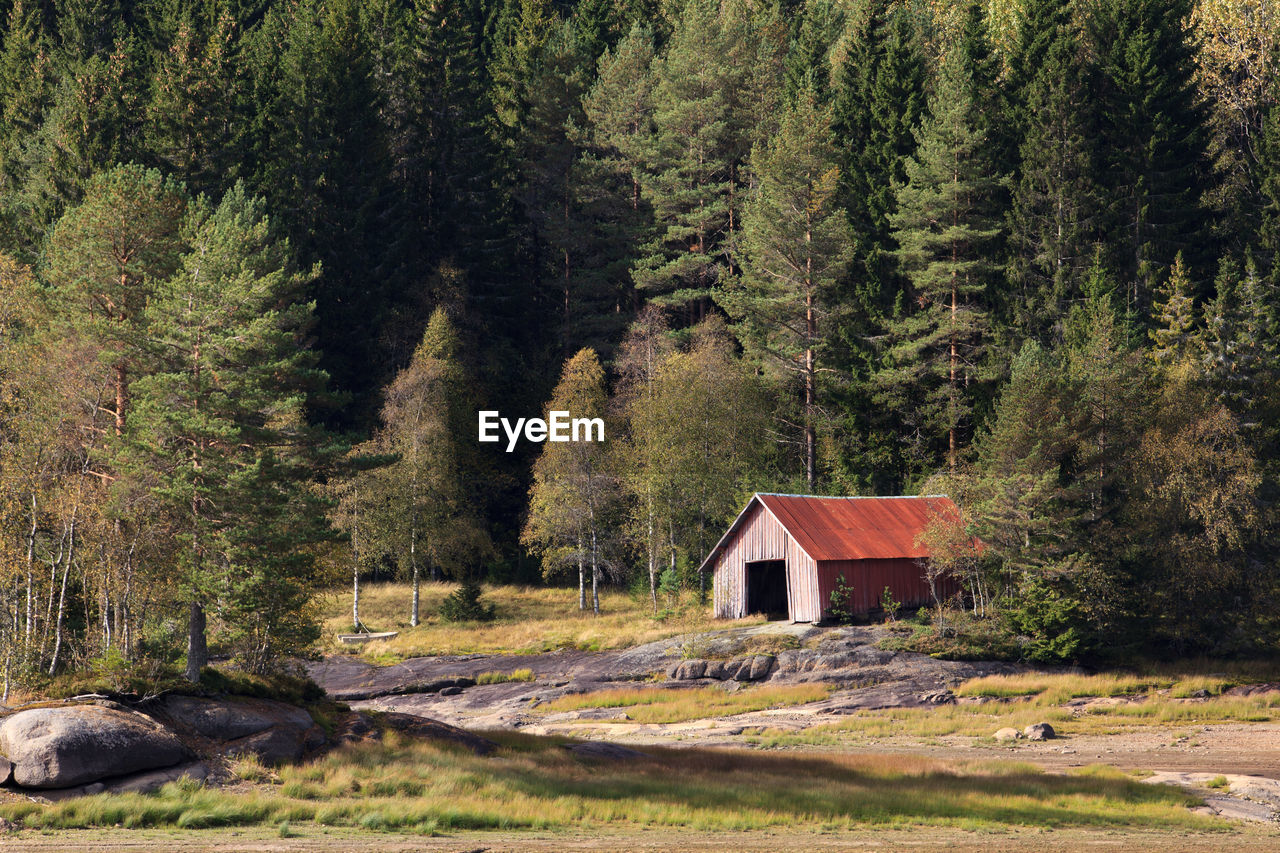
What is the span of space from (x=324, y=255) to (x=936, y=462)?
38.9 meters

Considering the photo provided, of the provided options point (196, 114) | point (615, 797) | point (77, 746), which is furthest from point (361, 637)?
point (77, 746)

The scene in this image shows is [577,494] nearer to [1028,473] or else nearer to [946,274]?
[946,274]

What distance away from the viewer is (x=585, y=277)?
7681 cm

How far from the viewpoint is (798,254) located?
202ft

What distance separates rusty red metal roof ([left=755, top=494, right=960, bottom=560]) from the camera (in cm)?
5028

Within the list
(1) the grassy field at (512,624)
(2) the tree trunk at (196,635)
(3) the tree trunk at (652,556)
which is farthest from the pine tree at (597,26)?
(2) the tree trunk at (196,635)

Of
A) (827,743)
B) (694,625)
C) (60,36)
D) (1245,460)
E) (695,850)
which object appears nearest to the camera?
(695,850)

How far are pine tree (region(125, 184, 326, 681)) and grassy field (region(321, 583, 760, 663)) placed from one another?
10.8 m

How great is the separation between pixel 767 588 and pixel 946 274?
18265mm

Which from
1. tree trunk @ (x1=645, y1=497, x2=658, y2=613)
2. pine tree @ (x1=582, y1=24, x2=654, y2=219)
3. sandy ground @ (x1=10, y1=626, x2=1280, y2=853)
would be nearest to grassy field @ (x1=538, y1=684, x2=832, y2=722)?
sandy ground @ (x1=10, y1=626, x2=1280, y2=853)

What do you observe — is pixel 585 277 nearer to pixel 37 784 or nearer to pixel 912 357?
pixel 912 357

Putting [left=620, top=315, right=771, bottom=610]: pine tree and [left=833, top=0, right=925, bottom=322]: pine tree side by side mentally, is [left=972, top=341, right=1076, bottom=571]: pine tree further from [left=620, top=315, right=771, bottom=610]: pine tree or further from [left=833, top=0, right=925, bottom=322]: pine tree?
[left=620, top=315, right=771, bottom=610]: pine tree

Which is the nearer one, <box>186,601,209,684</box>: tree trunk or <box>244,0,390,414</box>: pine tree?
<box>186,601,209,684</box>: tree trunk

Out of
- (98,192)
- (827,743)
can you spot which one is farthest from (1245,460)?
(98,192)
